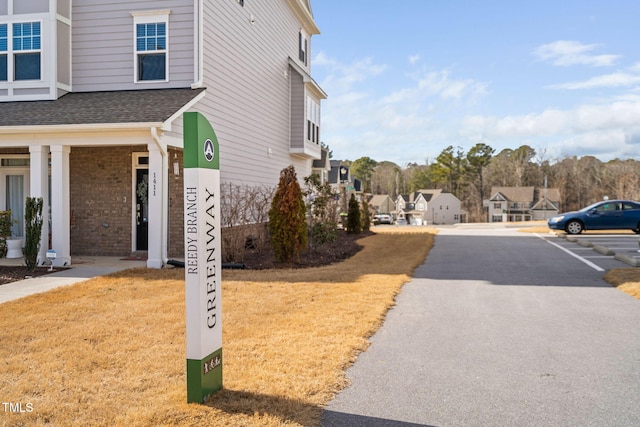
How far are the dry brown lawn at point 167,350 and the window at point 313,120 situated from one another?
13068 millimetres

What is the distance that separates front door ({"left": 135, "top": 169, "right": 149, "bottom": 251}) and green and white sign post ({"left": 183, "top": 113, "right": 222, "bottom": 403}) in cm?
1054

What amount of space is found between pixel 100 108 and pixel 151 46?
2.38m

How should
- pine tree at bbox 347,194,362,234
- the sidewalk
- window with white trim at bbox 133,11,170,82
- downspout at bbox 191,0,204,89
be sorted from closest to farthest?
the sidewalk → downspout at bbox 191,0,204,89 → window with white trim at bbox 133,11,170,82 → pine tree at bbox 347,194,362,234

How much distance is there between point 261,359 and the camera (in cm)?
532

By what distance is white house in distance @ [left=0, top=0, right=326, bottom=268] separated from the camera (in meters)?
12.0

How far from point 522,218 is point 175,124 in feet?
244

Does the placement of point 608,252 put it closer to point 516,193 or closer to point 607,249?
point 607,249

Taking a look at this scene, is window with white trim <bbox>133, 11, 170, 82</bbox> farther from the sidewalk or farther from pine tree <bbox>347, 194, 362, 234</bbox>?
pine tree <bbox>347, 194, 362, 234</bbox>

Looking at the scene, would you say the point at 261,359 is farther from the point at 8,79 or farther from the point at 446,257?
the point at 8,79

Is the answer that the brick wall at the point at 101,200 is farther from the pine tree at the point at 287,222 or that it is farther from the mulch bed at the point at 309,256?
the pine tree at the point at 287,222

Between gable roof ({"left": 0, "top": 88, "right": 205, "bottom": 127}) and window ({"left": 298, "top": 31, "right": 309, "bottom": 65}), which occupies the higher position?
window ({"left": 298, "top": 31, "right": 309, "bottom": 65})

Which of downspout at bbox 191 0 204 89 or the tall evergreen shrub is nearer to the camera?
the tall evergreen shrub

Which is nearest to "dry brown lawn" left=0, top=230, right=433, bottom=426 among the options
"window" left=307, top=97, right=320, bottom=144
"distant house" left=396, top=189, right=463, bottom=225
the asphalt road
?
the asphalt road

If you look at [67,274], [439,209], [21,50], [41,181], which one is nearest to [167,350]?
[67,274]
